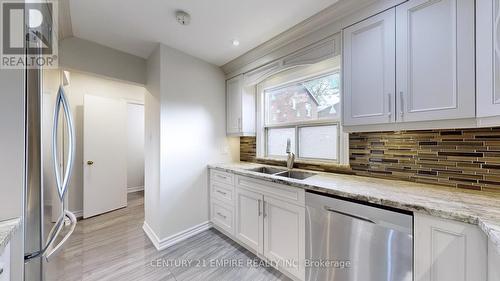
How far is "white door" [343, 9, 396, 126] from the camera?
1.38 meters

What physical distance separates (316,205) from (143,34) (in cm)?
247

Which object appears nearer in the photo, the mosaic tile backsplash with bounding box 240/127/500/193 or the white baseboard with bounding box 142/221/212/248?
the mosaic tile backsplash with bounding box 240/127/500/193

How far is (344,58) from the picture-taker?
1.61 m

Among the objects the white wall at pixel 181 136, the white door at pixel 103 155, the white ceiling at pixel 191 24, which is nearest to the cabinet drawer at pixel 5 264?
the white wall at pixel 181 136

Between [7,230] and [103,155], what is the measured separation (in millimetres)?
2987

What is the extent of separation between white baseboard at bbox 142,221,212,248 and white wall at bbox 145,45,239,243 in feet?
0.15

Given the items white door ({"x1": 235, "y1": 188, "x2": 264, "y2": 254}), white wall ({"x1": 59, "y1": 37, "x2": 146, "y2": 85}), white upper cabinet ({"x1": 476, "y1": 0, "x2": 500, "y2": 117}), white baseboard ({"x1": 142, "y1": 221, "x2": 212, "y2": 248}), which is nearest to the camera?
white upper cabinet ({"x1": 476, "y1": 0, "x2": 500, "y2": 117})

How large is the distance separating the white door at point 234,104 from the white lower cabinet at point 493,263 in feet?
7.76

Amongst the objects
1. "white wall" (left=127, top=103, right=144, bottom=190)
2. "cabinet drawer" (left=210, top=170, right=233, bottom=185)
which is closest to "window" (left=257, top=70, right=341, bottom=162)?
"cabinet drawer" (left=210, top=170, right=233, bottom=185)

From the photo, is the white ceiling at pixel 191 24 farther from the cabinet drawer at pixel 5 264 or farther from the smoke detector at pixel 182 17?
the cabinet drawer at pixel 5 264

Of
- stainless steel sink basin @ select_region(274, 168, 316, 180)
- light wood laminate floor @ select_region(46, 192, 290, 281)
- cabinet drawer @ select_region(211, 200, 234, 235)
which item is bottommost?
light wood laminate floor @ select_region(46, 192, 290, 281)

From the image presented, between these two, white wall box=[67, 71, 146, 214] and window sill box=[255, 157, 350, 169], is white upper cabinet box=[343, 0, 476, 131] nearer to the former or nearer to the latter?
window sill box=[255, 157, 350, 169]

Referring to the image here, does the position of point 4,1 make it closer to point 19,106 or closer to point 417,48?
point 19,106

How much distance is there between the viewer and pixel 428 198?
3.65ft
